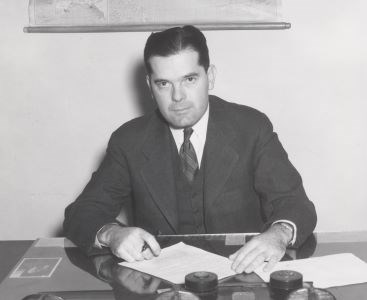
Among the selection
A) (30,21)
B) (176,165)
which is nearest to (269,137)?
(176,165)

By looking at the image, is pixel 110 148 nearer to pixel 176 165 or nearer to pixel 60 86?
pixel 176 165

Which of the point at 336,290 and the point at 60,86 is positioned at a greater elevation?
the point at 60,86

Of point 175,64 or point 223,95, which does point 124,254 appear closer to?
point 175,64

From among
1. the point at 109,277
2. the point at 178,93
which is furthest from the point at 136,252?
the point at 178,93

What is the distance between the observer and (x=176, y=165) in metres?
2.22

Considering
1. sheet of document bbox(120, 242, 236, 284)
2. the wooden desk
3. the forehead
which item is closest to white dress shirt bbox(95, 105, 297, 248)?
the forehead

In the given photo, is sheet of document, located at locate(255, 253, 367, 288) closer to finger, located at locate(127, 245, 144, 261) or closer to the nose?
finger, located at locate(127, 245, 144, 261)

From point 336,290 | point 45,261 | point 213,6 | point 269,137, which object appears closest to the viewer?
point 336,290

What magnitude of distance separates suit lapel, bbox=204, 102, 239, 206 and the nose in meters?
0.21

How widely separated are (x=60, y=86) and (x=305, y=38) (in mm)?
1325

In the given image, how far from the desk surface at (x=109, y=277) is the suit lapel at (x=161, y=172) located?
0.36 metres

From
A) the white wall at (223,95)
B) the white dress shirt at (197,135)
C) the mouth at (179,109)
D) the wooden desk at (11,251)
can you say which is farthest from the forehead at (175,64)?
the wooden desk at (11,251)

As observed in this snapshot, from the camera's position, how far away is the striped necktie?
220cm

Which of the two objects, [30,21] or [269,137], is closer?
[269,137]
